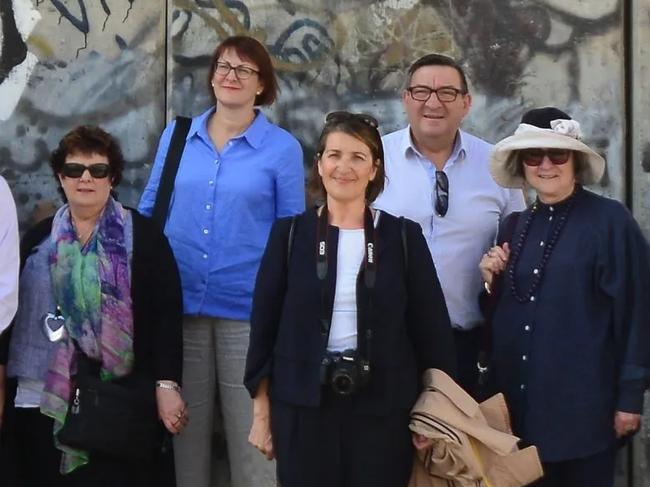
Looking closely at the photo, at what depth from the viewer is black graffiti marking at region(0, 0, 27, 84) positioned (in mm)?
5750

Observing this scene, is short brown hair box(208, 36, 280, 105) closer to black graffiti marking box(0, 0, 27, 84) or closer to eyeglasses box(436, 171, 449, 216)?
eyeglasses box(436, 171, 449, 216)

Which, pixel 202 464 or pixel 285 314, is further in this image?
pixel 202 464

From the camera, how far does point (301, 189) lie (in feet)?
15.6

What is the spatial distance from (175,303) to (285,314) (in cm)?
79

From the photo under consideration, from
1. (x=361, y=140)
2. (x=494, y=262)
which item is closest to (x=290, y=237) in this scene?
(x=361, y=140)

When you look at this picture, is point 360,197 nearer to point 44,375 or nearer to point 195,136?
point 195,136

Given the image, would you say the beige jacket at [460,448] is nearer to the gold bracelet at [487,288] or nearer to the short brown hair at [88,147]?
the gold bracelet at [487,288]

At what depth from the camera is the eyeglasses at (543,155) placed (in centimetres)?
440

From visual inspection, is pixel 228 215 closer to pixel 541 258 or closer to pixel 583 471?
pixel 541 258

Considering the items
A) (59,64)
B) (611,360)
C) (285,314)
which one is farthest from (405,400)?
(59,64)

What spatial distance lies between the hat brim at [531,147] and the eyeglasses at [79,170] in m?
1.60

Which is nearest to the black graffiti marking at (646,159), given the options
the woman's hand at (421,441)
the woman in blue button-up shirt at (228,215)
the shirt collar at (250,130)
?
the woman in blue button-up shirt at (228,215)

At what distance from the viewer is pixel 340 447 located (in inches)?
150

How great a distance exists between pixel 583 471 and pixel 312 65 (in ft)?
8.14
